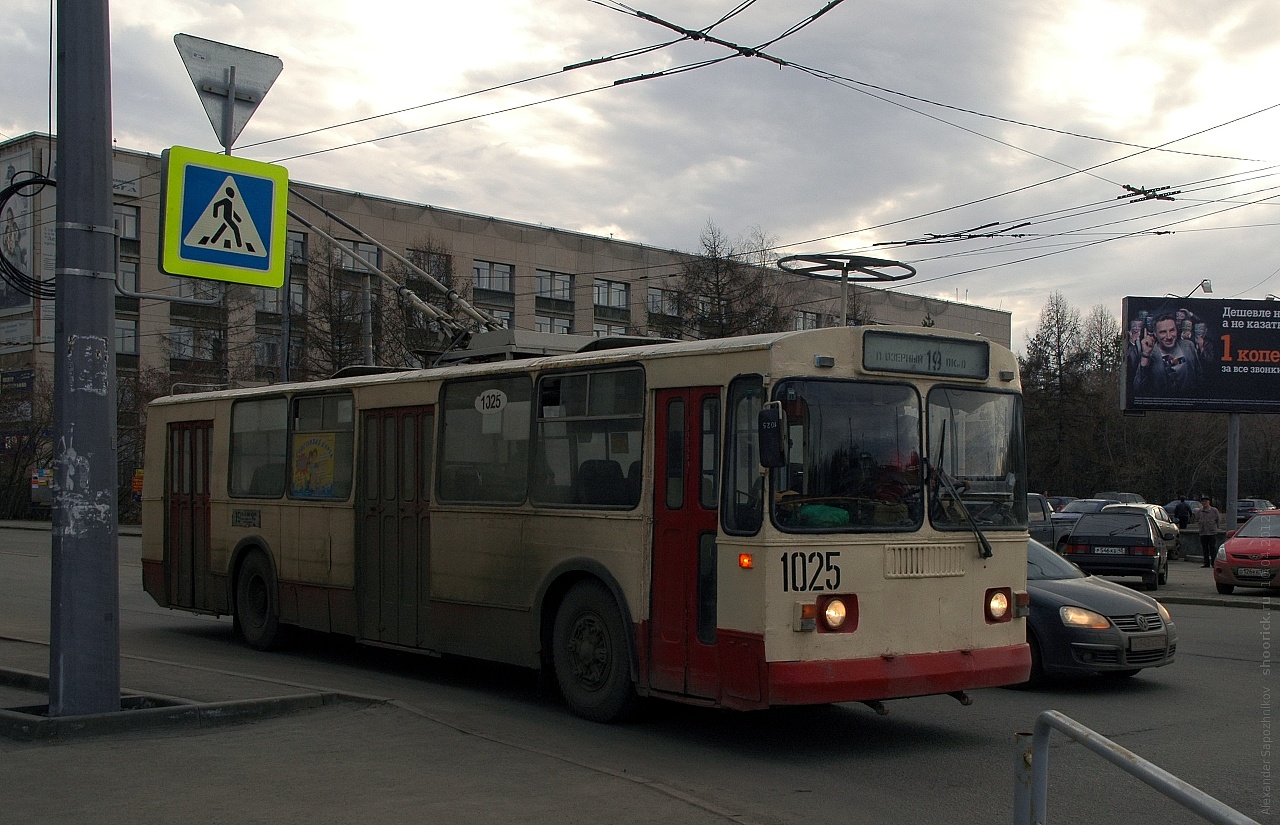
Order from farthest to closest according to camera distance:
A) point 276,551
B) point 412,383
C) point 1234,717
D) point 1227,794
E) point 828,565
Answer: point 276,551 → point 412,383 → point 1234,717 → point 828,565 → point 1227,794

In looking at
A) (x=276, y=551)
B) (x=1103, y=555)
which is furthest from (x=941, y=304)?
(x=276, y=551)

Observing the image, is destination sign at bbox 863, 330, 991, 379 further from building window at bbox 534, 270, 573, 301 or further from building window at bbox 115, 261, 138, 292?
building window at bbox 534, 270, 573, 301

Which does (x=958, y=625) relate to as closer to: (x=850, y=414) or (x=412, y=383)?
(x=850, y=414)

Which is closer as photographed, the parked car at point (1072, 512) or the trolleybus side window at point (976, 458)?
the trolleybus side window at point (976, 458)

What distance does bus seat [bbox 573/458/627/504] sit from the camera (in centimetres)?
945

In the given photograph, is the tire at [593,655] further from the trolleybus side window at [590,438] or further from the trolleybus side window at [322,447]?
the trolleybus side window at [322,447]

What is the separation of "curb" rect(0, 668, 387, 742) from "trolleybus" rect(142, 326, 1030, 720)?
1.71 meters

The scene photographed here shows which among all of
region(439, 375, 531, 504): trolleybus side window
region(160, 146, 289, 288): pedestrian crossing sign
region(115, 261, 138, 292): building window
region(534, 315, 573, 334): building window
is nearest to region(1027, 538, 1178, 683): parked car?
region(439, 375, 531, 504): trolleybus side window

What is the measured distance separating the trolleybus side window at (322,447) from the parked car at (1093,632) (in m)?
6.55

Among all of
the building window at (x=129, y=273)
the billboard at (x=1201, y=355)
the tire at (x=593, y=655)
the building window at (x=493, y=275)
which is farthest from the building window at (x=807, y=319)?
the tire at (x=593, y=655)

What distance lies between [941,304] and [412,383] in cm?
7584

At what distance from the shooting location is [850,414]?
8562 mm

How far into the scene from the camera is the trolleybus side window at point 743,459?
27.2 feet

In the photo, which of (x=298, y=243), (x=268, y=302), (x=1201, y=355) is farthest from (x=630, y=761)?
(x=268, y=302)
